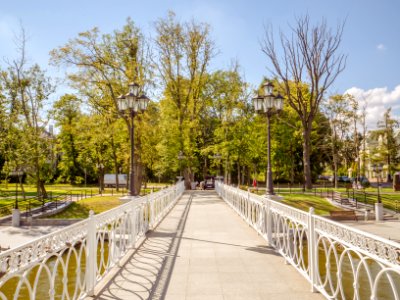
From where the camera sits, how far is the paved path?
4816mm

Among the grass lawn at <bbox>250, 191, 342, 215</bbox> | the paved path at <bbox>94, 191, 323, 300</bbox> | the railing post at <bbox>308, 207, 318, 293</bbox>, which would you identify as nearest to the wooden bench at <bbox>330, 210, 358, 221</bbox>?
the grass lawn at <bbox>250, 191, 342, 215</bbox>

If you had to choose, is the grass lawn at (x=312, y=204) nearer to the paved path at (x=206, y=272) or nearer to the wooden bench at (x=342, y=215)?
the wooden bench at (x=342, y=215)

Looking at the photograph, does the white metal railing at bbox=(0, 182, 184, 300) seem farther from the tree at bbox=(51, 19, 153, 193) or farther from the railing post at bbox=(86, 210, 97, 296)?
the tree at bbox=(51, 19, 153, 193)

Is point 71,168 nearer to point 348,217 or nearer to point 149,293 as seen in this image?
point 348,217

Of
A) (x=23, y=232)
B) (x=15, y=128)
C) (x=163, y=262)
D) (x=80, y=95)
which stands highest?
(x=80, y=95)

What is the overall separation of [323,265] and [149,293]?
6.00 metres

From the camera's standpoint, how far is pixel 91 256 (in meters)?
4.76

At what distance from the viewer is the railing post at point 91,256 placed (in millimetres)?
4675

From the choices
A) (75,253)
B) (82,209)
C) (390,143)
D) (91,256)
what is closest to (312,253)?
(91,256)

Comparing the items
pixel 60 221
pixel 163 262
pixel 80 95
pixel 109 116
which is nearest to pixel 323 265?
pixel 163 262

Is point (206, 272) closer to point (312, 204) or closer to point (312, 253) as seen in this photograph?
point (312, 253)

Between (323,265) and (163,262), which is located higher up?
(163,262)

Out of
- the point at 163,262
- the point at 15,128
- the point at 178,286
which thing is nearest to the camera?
the point at 178,286

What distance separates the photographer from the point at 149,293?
481 cm
